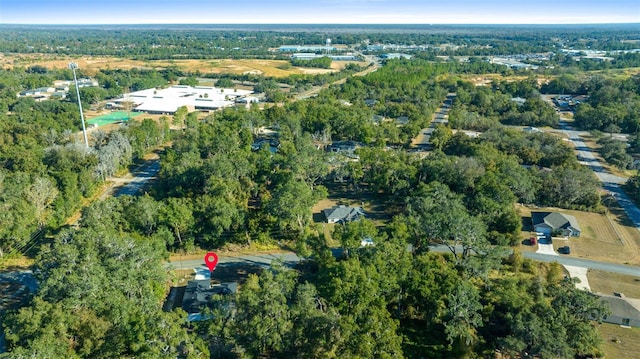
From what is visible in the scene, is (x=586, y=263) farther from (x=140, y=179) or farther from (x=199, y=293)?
(x=140, y=179)

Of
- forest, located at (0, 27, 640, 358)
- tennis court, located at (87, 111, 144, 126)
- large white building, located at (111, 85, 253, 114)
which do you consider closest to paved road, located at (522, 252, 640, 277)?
forest, located at (0, 27, 640, 358)

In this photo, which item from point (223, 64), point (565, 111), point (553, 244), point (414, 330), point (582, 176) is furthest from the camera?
point (223, 64)

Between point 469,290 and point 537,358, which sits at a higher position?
point 469,290

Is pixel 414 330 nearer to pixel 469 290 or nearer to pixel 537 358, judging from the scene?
pixel 469 290

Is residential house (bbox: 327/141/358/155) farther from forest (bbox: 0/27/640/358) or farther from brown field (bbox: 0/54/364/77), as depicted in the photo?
brown field (bbox: 0/54/364/77)

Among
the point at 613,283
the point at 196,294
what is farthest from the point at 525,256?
the point at 196,294

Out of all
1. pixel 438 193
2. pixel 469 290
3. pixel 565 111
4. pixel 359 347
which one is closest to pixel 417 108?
pixel 565 111

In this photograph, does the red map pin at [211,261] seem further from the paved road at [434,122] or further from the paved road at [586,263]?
the paved road at [434,122]
